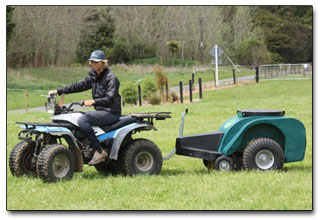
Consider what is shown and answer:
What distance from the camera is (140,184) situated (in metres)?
7.83

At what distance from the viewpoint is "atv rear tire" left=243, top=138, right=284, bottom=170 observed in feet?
28.1

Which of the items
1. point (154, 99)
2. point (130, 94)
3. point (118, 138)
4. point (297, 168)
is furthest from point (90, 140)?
point (130, 94)

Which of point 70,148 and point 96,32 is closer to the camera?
point 70,148

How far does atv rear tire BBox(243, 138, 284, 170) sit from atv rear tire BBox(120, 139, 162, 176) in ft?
4.48

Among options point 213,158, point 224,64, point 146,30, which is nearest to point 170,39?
point 146,30

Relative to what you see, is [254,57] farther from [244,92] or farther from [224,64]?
[244,92]

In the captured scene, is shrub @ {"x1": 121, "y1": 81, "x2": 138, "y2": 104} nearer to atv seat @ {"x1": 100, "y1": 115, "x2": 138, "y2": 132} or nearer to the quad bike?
the quad bike

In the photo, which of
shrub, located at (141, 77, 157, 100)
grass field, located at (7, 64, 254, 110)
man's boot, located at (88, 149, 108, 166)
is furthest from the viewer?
grass field, located at (7, 64, 254, 110)

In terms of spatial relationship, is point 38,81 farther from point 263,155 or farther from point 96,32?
A: point 263,155

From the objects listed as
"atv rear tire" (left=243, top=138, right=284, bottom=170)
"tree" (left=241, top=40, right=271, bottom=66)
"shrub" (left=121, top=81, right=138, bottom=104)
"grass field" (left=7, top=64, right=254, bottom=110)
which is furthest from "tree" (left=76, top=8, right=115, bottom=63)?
"atv rear tire" (left=243, top=138, right=284, bottom=170)

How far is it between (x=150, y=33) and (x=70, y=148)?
43.7 metres

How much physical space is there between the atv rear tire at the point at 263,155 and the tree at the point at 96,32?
115ft

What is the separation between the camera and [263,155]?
8680 mm

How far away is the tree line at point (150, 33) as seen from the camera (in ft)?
→ 120
